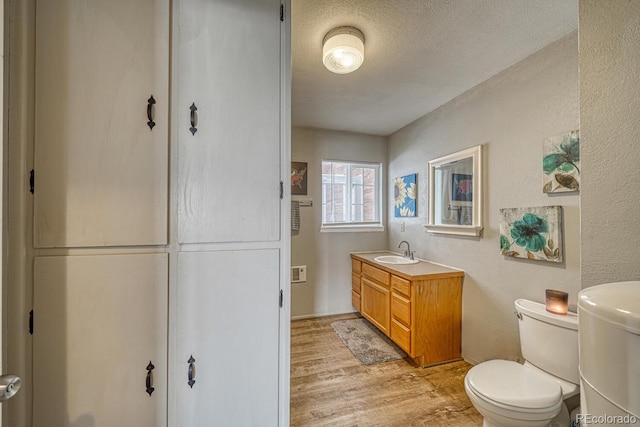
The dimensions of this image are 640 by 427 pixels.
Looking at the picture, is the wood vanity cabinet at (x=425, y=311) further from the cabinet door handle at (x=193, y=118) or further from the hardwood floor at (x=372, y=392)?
the cabinet door handle at (x=193, y=118)

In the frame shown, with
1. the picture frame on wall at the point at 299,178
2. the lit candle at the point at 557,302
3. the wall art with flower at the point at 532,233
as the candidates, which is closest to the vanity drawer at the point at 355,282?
the picture frame on wall at the point at 299,178

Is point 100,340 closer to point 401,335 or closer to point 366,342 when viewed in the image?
point 401,335

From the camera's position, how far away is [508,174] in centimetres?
199

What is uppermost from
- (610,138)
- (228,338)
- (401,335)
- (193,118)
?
(193,118)

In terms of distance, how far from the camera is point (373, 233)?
11.8ft

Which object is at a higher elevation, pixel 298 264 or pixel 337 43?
pixel 337 43

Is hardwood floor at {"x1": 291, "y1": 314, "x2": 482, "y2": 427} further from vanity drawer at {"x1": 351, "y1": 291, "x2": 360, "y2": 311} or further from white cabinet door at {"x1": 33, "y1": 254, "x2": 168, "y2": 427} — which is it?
white cabinet door at {"x1": 33, "y1": 254, "x2": 168, "y2": 427}

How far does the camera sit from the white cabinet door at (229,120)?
1065mm

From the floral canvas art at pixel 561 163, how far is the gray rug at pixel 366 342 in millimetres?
1858

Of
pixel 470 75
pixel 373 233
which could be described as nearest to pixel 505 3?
pixel 470 75

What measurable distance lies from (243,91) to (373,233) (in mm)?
2810

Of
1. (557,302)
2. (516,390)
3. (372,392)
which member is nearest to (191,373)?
(372,392)

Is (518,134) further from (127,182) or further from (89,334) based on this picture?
(89,334)

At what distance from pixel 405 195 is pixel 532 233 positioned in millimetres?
1520
